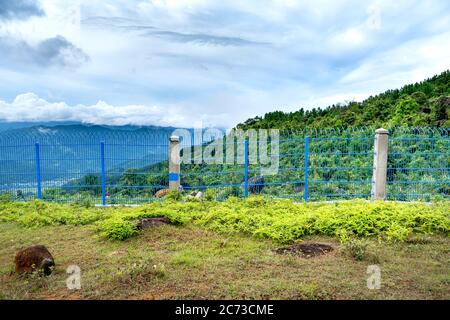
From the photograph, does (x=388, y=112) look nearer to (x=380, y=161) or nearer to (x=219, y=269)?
(x=380, y=161)

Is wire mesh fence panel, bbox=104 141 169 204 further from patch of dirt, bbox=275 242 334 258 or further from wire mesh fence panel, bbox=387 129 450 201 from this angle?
wire mesh fence panel, bbox=387 129 450 201

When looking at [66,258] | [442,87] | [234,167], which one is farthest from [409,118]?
[66,258]

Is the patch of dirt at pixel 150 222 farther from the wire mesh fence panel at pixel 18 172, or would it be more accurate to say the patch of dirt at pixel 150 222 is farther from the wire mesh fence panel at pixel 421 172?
the wire mesh fence panel at pixel 421 172

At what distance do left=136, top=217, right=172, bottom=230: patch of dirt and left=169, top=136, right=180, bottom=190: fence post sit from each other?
11.0 ft

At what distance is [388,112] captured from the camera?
1969 cm

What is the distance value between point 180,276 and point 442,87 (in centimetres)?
2259

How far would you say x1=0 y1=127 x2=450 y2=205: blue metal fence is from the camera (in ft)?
35.1

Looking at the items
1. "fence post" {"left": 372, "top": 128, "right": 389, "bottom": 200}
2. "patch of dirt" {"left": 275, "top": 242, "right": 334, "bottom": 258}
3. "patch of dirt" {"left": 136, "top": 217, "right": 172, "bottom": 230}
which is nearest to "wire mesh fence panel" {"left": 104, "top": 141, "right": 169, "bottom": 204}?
"patch of dirt" {"left": 136, "top": 217, "right": 172, "bottom": 230}

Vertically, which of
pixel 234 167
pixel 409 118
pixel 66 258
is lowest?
pixel 66 258

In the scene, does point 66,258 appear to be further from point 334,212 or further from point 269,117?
point 269,117

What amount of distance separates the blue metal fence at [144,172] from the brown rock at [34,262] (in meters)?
5.24

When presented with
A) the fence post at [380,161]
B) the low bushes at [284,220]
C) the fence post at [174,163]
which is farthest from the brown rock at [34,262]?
the fence post at [380,161]

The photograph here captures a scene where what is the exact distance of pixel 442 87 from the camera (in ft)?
72.0

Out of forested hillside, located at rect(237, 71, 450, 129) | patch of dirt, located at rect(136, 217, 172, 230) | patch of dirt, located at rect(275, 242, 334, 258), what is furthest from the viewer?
forested hillside, located at rect(237, 71, 450, 129)
